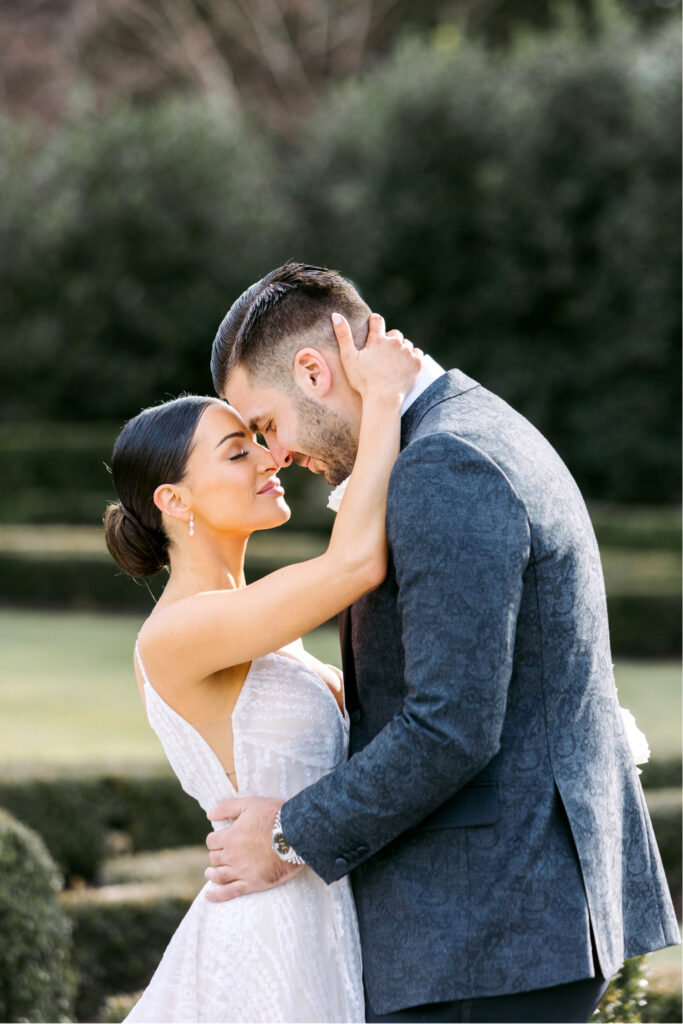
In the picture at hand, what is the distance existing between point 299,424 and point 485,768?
2.31 ft

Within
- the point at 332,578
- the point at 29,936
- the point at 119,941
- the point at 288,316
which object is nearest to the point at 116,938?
the point at 119,941

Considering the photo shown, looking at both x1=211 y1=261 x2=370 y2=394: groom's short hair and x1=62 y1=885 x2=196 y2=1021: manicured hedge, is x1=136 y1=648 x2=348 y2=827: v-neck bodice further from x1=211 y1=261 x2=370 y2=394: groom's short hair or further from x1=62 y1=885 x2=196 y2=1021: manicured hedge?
x1=62 y1=885 x2=196 y2=1021: manicured hedge

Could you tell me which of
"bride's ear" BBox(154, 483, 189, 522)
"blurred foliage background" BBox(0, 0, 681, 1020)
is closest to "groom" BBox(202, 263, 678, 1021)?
"bride's ear" BBox(154, 483, 189, 522)

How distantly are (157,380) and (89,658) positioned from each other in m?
11.3

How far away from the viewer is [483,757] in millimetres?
1801

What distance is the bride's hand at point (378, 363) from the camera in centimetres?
210

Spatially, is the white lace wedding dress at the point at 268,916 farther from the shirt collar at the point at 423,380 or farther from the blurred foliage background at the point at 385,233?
the blurred foliage background at the point at 385,233

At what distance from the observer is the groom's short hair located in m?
2.16

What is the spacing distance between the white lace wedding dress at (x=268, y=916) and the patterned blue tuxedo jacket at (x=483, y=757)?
0.59ft

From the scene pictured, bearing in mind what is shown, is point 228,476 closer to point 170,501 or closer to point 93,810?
point 170,501

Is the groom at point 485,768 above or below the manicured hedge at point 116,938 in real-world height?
above

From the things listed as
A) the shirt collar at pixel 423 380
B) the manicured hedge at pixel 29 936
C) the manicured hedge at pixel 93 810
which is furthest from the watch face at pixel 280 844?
the manicured hedge at pixel 93 810

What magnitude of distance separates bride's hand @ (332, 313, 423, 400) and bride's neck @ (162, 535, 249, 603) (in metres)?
0.52

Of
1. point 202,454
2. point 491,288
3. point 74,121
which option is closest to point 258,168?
point 74,121
